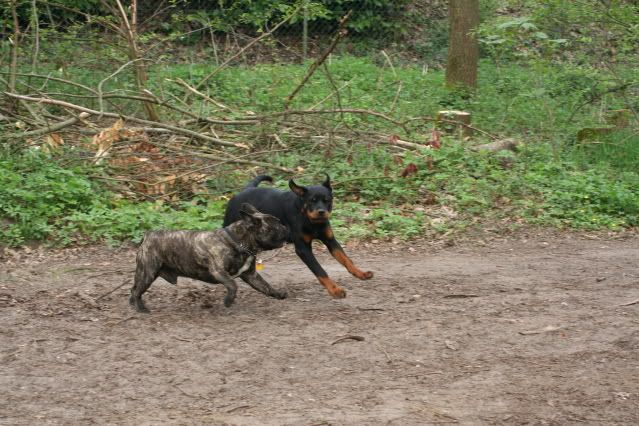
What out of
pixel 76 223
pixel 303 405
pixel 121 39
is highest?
pixel 121 39

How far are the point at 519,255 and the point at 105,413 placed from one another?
544cm

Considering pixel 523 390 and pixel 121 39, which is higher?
pixel 121 39

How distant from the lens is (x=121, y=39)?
13258 mm

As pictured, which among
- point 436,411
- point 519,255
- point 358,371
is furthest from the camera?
point 519,255

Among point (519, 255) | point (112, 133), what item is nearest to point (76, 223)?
point (112, 133)

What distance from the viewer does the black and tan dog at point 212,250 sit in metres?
7.16

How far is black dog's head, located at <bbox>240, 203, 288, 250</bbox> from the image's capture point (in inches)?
282

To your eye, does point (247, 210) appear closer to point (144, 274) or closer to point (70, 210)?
point (144, 274)

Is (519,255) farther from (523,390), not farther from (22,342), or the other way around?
(22,342)

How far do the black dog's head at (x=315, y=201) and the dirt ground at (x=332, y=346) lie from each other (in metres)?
0.78

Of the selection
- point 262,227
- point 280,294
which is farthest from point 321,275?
point 262,227

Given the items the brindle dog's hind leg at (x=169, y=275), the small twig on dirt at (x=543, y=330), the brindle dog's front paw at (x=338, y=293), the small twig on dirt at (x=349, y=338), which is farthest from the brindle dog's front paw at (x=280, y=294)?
the small twig on dirt at (x=543, y=330)

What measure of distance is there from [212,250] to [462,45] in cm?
953

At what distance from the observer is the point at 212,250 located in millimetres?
7160
